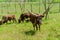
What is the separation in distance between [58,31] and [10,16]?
9.83m

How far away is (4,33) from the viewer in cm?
2002

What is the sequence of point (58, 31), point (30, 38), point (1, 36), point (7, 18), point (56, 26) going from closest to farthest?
point (30, 38) < point (1, 36) < point (58, 31) < point (56, 26) < point (7, 18)

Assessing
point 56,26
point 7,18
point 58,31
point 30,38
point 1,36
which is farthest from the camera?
point 7,18

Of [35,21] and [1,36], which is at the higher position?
[35,21]

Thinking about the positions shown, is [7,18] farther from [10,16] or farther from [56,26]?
[56,26]

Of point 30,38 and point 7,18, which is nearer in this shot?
point 30,38

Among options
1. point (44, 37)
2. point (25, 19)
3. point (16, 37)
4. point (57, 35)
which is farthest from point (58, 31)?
point (25, 19)

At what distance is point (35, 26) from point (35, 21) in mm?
640

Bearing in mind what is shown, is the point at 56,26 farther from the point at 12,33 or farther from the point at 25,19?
the point at 25,19

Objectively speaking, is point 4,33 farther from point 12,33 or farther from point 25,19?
point 25,19

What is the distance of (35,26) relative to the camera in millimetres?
19484

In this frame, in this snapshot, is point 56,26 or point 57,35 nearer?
point 57,35

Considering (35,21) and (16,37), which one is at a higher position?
(35,21)

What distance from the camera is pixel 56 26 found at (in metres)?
22.0
